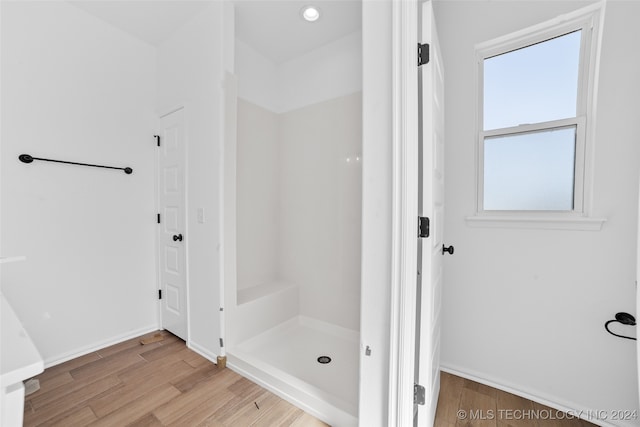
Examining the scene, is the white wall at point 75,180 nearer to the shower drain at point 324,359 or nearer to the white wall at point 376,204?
the shower drain at point 324,359

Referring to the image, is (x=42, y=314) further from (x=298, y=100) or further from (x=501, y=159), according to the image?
(x=501, y=159)

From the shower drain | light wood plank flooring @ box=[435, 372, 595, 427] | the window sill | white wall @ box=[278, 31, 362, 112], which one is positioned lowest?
the shower drain

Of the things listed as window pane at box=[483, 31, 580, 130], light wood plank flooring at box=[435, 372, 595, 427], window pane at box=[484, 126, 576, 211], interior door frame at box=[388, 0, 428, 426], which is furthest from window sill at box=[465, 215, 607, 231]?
light wood plank flooring at box=[435, 372, 595, 427]

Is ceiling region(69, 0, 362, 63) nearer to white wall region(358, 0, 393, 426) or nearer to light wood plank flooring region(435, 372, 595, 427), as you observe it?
white wall region(358, 0, 393, 426)

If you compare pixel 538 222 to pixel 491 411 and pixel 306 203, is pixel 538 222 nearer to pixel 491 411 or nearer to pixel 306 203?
pixel 491 411

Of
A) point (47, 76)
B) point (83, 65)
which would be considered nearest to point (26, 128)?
point (47, 76)

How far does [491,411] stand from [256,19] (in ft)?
10.2

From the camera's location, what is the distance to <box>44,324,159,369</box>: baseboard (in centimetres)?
198

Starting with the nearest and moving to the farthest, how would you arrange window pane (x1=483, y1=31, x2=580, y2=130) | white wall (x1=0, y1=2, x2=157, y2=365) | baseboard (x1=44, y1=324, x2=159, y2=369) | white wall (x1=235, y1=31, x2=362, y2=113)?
window pane (x1=483, y1=31, x2=580, y2=130) < white wall (x1=0, y1=2, x2=157, y2=365) < baseboard (x1=44, y1=324, x2=159, y2=369) < white wall (x1=235, y1=31, x2=362, y2=113)

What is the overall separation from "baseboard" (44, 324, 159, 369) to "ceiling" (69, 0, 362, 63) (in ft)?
→ 8.61

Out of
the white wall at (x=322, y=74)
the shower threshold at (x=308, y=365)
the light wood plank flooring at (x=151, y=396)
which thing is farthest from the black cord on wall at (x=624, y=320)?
the white wall at (x=322, y=74)

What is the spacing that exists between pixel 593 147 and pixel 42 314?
3.63 m

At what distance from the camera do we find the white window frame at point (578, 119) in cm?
143

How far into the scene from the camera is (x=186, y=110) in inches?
87.0
